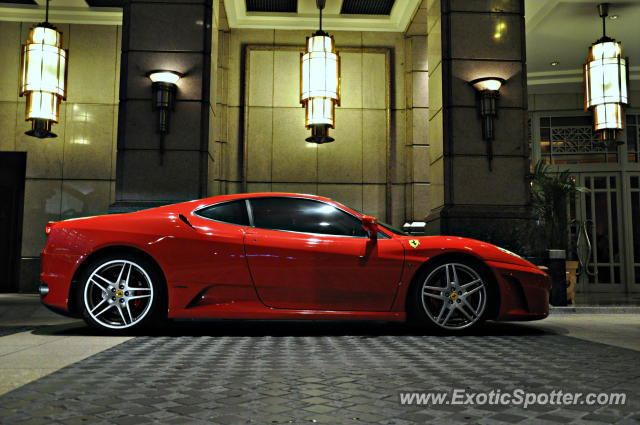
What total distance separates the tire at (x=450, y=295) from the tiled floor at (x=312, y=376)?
0.49 ft

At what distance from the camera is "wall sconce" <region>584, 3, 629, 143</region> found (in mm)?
10867

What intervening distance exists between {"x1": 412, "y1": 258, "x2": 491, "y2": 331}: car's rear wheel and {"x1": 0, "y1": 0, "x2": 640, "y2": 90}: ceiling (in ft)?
25.5

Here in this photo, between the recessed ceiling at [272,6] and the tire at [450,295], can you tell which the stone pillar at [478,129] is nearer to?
the tire at [450,295]

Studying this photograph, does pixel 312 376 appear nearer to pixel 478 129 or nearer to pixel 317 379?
pixel 317 379

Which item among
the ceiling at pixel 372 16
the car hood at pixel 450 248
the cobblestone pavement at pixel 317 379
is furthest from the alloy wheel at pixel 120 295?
the ceiling at pixel 372 16

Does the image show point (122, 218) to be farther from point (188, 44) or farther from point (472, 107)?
point (472, 107)

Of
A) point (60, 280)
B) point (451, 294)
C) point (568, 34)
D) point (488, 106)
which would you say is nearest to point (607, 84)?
point (568, 34)

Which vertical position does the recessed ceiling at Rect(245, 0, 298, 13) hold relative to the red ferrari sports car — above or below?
above

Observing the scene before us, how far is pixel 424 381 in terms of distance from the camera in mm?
2775

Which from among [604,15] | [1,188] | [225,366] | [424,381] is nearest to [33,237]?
[1,188]

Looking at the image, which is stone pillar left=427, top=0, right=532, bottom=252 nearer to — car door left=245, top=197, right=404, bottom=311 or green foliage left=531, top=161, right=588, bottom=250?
green foliage left=531, top=161, right=588, bottom=250

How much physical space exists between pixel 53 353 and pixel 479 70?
6.88 m

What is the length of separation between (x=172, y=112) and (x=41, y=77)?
3.72m

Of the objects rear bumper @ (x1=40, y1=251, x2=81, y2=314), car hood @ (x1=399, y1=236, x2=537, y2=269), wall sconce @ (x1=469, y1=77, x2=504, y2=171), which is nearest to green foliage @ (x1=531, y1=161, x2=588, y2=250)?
wall sconce @ (x1=469, y1=77, x2=504, y2=171)
